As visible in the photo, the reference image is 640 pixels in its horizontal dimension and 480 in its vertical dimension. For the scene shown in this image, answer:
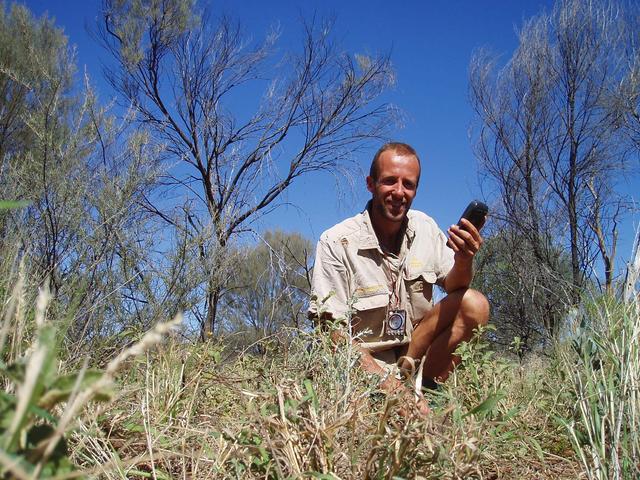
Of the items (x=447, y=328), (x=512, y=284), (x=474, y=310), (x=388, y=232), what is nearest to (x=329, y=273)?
(x=388, y=232)

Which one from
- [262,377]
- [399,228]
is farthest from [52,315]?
[399,228]

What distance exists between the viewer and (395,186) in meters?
3.44

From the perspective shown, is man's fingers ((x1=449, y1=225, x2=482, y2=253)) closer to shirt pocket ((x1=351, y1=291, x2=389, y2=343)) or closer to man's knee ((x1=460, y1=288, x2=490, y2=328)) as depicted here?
man's knee ((x1=460, y1=288, x2=490, y2=328))

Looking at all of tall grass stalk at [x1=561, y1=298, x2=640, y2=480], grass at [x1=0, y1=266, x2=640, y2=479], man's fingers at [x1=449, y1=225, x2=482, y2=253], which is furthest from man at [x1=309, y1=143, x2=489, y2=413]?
tall grass stalk at [x1=561, y1=298, x2=640, y2=480]

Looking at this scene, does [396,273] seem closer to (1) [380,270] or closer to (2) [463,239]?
(1) [380,270]

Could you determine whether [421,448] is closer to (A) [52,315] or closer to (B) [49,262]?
(A) [52,315]

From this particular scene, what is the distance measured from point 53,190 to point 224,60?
12.7ft

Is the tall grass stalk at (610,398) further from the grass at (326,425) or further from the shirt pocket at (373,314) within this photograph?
the shirt pocket at (373,314)

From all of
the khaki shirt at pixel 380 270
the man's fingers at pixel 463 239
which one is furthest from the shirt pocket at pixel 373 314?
the man's fingers at pixel 463 239

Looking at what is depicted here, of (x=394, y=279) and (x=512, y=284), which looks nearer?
(x=394, y=279)

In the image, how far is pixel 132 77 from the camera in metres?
8.16

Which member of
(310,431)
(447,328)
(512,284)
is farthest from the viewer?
(512,284)

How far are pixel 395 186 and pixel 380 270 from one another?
0.50 meters

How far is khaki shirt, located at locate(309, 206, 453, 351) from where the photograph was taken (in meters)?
3.31
